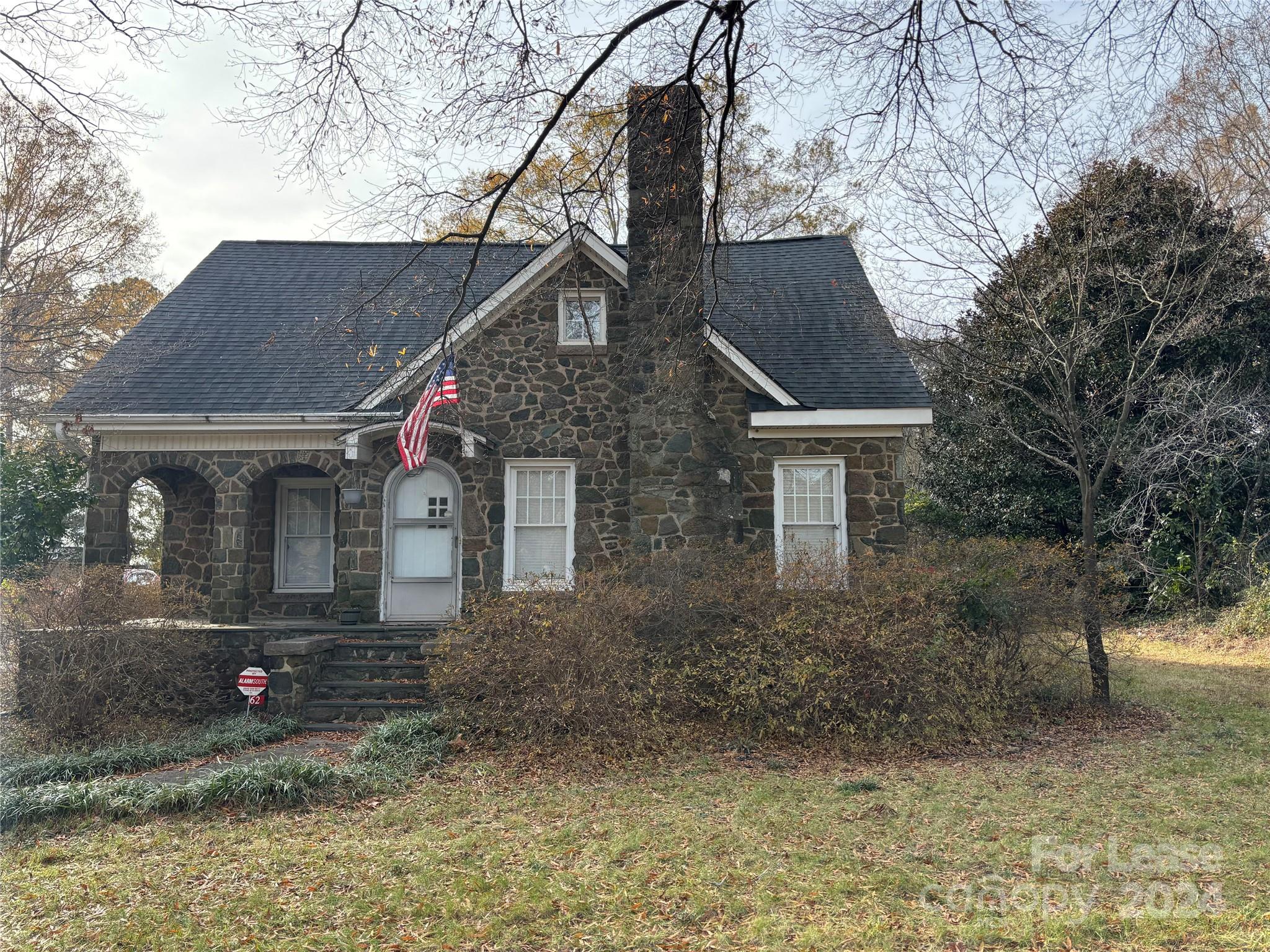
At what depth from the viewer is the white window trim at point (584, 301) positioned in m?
13.2

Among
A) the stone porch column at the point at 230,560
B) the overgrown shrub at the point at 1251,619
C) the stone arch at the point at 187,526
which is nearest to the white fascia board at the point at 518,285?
the stone porch column at the point at 230,560

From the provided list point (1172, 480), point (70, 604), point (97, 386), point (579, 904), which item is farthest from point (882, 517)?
point (97, 386)

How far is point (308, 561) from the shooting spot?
14.9m

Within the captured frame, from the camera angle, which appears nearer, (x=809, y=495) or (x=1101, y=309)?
(x=809, y=495)

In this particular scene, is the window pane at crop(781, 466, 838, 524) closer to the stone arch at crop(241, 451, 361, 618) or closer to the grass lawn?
the grass lawn

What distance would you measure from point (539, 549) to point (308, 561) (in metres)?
4.31

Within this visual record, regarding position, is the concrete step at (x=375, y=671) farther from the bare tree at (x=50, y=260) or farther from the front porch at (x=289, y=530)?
the bare tree at (x=50, y=260)

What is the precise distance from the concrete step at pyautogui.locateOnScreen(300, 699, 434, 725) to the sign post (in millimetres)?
517

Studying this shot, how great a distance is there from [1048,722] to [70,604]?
34.3 feet

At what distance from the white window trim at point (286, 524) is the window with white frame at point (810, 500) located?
6909 mm

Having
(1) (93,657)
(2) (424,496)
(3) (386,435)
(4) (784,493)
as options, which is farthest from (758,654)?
(1) (93,657)

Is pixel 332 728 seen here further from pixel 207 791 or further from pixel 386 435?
pixel 386 435

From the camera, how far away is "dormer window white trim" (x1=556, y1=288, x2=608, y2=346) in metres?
13.2

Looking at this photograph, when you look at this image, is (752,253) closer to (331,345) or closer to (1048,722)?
(331,345)
